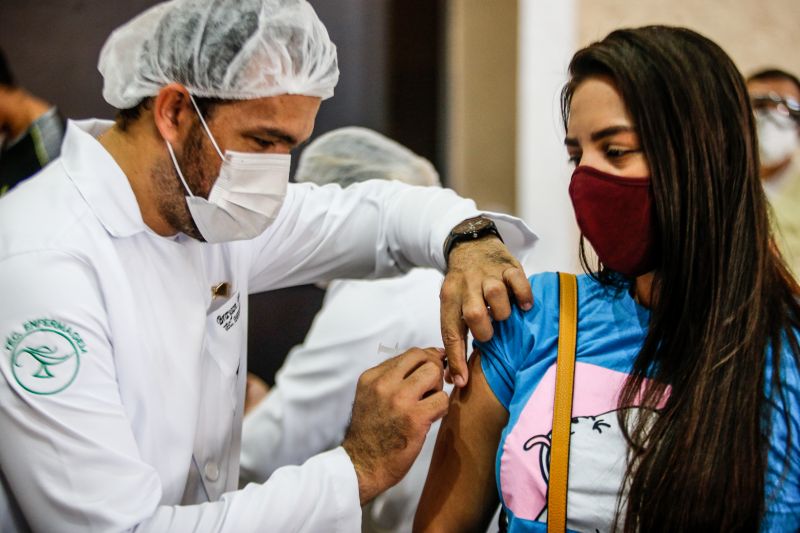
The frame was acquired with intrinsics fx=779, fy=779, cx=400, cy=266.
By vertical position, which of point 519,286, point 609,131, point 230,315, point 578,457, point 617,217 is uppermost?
point 609,131

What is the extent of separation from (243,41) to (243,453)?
106 centimetres

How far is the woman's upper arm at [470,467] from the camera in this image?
125 cm

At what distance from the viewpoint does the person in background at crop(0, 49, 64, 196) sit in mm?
1733

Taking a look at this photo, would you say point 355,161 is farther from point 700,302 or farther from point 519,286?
point 700,302

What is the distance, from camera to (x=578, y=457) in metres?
1.13

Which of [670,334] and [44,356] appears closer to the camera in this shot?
[44,356]

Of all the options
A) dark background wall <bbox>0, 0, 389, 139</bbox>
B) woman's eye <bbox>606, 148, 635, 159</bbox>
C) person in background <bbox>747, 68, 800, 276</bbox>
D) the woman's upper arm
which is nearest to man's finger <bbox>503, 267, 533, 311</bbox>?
the woman's upper arm

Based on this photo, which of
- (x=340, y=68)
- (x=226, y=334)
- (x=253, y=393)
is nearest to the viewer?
(x=226, y=334)

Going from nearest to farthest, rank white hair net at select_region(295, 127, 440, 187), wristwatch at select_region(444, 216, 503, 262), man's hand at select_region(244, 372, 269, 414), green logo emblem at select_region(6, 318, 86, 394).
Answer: green logo emblem at select_region(6, 318, 86, 394), wristwatch at select_region(444, 216, 503, 262), white hair net at select_region(295, 127, 440, 187), man's hand at select_region(244, 372, 269, 414)

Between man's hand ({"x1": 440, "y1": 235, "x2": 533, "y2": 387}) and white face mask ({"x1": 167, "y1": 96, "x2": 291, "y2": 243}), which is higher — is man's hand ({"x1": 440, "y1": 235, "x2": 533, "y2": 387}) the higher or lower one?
the lower one

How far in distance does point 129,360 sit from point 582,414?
0.68 m

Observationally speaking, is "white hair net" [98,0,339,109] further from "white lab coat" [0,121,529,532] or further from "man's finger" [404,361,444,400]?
"man's finger" [404,361,444,400]

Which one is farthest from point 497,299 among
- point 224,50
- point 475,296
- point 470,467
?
point 224,50

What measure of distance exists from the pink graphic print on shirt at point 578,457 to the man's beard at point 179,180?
0.63 m
